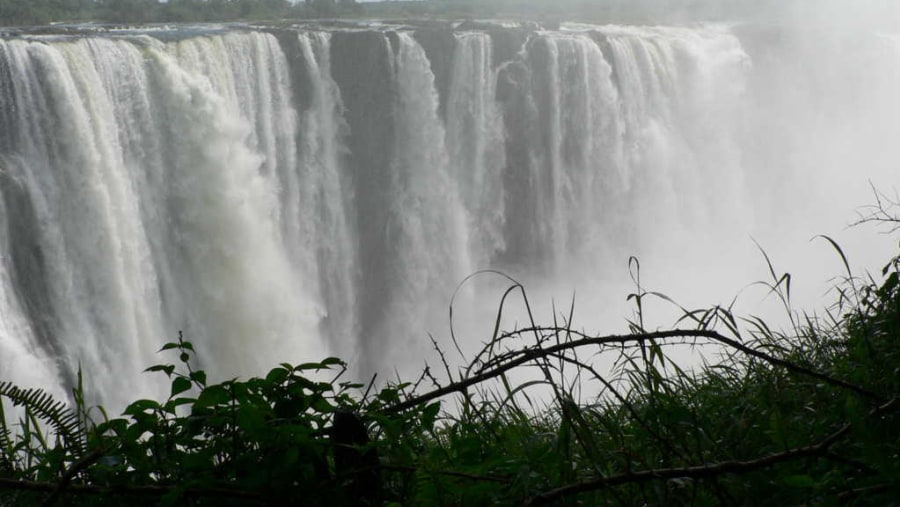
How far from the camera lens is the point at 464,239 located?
1917 cm

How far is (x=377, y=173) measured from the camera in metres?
17.8

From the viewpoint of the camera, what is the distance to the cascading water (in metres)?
12.4

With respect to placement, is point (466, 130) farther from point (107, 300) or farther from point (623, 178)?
point (107, 300)

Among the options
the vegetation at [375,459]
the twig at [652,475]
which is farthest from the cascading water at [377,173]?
the twig at [652,475]

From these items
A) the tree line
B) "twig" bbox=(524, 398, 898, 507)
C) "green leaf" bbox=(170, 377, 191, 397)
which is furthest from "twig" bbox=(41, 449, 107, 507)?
the tree line

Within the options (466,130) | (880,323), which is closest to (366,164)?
(466,130)

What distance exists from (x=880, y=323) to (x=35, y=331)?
37.6ft

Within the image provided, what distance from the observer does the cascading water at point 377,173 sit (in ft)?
40.5

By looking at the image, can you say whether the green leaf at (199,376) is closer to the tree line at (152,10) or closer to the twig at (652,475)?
the twig at (652,475)

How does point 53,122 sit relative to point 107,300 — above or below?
above

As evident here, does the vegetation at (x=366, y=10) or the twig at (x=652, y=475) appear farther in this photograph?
the vegetation at (x=366, y=10)

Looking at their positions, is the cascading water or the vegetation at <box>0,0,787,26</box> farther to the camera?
the vegetation at <box>0,0,787,26</box>

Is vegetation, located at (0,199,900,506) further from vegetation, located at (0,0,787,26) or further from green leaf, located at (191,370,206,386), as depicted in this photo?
Result: vegetation, located at (0,0,787,26)

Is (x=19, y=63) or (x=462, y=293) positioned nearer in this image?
(x=19, y=63)
